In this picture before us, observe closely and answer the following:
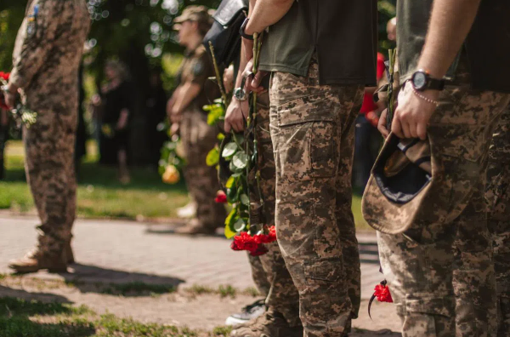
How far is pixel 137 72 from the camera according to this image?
736 inches

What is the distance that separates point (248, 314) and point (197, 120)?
12.8ft

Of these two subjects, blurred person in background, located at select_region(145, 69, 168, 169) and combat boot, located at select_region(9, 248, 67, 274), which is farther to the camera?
blurred person in background, located at select_region(145, 69, 168, 169)

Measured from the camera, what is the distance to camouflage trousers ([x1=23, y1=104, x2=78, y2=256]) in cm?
559

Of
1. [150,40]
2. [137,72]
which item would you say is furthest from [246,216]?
[137,72]

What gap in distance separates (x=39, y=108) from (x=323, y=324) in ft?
10.9

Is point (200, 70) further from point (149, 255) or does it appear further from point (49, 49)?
point (49, 49)

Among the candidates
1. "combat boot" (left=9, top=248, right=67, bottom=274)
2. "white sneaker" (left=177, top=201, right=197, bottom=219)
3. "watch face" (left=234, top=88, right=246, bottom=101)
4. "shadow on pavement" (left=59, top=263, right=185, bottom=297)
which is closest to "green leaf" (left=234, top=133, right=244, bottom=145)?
"watch face" (left=234, top=88, right=246, bottom=101)

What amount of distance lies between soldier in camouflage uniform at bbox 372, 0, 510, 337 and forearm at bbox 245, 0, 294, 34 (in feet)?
2.26

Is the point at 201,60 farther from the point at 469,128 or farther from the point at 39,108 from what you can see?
the point at 469,128

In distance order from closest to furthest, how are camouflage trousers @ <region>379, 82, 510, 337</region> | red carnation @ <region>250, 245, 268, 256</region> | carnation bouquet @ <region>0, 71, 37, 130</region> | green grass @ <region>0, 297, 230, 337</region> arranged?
camouflage trousers @ <region>379, 82, 510, 337</region> < red carnation @ <region>250, 245, 268, 256</region> < green grass @ <region>0, 297, 230, 337</region> < carnation bouquet @ <region>0, 71, 37, 130</region>

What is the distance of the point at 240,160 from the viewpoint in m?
3.65

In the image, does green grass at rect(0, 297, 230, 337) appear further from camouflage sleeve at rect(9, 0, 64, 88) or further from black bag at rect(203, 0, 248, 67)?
camouflage sleeve at rect(9, 0, 64, 88)

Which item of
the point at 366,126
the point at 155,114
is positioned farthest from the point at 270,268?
the point at 155,114

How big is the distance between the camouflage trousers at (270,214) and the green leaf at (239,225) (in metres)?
0.14
